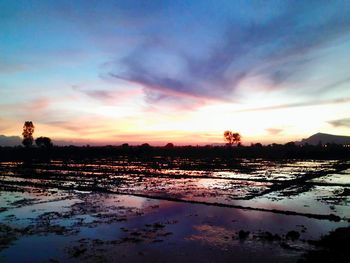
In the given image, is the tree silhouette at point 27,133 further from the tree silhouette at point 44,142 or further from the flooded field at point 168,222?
the flooded field at point 168,222

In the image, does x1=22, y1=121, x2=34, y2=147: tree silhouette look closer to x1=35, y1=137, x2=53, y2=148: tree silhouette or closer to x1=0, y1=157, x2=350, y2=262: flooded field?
x1=35, y1=137, x2=53, y2=148: tree silhouette

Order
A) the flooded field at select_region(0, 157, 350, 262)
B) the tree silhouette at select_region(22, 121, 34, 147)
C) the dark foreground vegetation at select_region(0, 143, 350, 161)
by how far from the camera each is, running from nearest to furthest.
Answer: the flooded field at select_region(0, 157, 350, 262) → the dark foreground vegetation at select_region(0, 143, 350, 161) → the tree silhouette at select_region(22, 121, 34, 147)

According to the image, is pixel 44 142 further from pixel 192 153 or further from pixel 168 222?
pixel 168 222

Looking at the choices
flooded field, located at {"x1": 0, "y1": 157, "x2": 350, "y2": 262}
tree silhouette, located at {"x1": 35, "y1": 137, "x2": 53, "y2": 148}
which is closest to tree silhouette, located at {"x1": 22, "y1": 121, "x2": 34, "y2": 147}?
tree silhouette, located at {"x1": 35, "y1": 137, "x2": 53, "y2": 148}

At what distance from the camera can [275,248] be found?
30.6 feet

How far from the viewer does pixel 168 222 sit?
1255cm

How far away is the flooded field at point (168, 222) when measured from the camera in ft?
30.3

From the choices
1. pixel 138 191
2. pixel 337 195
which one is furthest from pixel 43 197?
pixel 337 195

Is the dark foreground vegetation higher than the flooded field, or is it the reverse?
the dark foreground vegetation

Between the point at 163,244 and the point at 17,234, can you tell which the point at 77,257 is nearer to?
the point at 163,244

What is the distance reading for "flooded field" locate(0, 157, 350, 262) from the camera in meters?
9.23

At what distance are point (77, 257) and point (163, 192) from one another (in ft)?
35.0

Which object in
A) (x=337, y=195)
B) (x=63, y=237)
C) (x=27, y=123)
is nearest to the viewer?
(x=63, y=237)

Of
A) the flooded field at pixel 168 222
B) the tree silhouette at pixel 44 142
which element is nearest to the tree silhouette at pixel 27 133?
the tree silhouette at pixel 44 142
